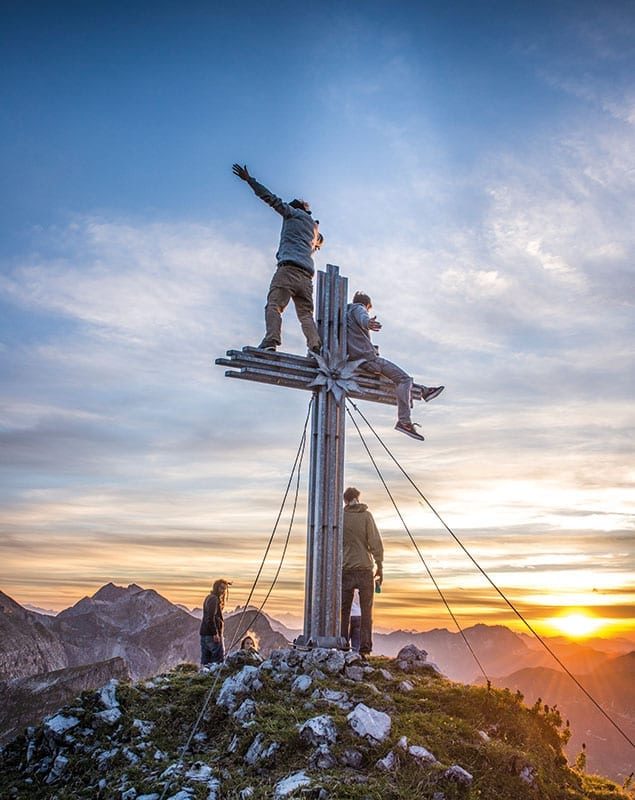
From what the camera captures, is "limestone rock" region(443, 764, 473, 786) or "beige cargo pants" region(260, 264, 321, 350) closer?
"limestone rock" region(443, 764, 473, 786)

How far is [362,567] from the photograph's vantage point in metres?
11.9

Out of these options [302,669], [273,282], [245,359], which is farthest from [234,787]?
[273,282]

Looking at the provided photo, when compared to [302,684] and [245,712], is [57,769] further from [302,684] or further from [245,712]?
[302,684]

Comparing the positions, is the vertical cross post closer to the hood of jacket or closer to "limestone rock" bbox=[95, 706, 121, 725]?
the hood of jacket

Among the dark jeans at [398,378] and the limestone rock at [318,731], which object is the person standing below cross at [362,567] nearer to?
the dark jeans at [398,378]

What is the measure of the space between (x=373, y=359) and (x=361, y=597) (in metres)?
4.60

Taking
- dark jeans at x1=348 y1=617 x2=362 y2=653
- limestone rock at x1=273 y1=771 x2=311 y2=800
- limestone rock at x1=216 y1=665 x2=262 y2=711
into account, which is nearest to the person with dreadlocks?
dark jeans at x1=348 y1=617 x2=362 y2=653

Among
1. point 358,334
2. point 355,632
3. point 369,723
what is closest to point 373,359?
point 358,334

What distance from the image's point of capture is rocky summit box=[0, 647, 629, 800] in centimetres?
694

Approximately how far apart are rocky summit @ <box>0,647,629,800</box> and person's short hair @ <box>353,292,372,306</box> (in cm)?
695

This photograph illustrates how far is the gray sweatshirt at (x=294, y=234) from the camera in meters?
12.5

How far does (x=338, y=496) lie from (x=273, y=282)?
14.1 feet

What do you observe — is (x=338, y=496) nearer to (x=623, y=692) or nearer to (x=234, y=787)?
(x=234, y=787)

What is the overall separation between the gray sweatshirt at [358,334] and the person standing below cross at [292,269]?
30.1 inches
